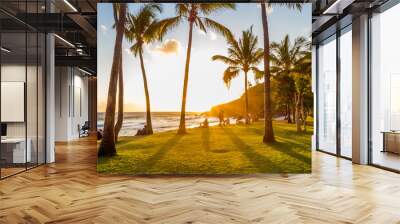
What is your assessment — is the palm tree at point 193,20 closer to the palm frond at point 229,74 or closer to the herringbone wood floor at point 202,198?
the palm frond at point 229,74

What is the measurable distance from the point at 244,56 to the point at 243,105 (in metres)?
0.87

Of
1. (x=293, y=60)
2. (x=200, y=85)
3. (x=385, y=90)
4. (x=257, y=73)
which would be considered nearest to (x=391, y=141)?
(x=385, y=90)

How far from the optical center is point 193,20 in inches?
264

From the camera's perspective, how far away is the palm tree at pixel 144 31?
6574 millimetres

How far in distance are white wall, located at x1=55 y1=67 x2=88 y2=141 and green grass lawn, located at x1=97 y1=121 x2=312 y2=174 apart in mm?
9174

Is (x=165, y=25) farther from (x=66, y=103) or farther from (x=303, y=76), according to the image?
(x=66, y=103)

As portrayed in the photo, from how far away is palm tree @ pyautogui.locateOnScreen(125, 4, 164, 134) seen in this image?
6.57 metres

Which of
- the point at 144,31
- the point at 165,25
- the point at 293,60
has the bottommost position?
the point at 293,60

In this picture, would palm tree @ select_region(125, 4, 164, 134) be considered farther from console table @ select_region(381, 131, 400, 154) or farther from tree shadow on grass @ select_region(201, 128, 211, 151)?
console table @ select_region(381, 131, 400, 154)

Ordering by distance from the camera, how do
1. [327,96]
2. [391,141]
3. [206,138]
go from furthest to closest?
1. [327,96]
2. [391,141]
3. [206,138]

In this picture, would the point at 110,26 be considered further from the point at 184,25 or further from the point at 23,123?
the point at 23,123

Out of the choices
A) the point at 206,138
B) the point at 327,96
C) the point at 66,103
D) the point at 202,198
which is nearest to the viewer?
the point at 202,198

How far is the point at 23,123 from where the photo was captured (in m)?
6.98

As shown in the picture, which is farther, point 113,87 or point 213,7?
point 213,7
